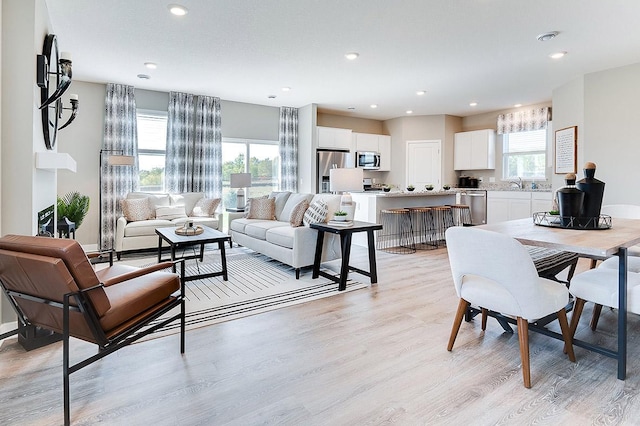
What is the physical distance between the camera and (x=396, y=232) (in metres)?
6.12

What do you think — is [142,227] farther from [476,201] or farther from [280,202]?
[476,201]

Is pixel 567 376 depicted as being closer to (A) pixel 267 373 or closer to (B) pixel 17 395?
(A) pixel 267 373

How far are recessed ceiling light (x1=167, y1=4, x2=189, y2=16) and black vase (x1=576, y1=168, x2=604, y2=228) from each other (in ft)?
11.7

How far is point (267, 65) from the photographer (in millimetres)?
4848

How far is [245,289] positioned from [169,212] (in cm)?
287

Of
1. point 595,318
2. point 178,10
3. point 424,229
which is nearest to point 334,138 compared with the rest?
point 424,229

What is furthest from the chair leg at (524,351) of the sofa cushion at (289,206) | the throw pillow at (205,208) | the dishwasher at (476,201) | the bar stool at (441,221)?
the dishwasher at (476,201)

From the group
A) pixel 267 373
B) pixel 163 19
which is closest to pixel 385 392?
pixel 267 373

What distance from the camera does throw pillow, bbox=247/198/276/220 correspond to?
17.7 ft

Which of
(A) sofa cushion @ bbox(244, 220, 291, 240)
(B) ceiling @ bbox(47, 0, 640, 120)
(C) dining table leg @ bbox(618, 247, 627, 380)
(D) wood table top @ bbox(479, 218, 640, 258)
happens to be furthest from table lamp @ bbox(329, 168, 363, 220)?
(C) dining table leg @ bbox(618, 247, 627, 380)

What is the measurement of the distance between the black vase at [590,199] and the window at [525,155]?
5791 mm

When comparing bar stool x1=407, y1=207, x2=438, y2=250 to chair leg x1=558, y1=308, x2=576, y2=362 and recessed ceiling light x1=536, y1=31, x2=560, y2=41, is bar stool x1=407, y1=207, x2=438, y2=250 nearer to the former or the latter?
recessed ceiling light x1=536, y1=31, x2=560, y2=41

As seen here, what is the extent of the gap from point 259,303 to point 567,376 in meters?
2.32

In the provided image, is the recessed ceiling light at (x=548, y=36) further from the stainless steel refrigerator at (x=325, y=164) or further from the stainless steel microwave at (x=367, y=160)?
the stainless steel microwave at (x=367, y=160)
